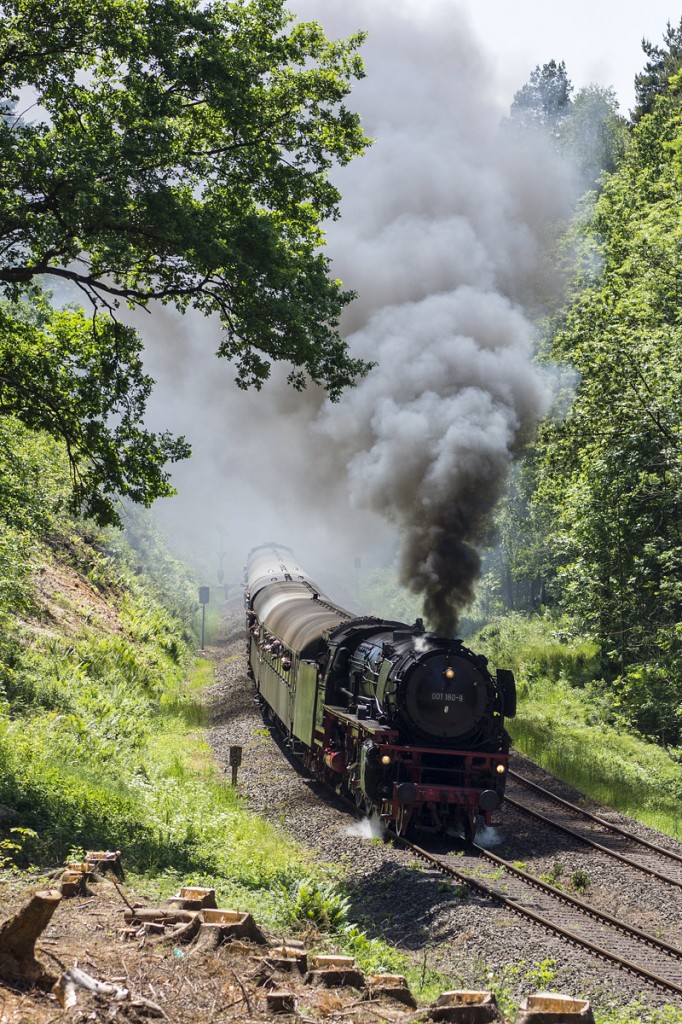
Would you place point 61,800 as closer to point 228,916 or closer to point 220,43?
point 228,916

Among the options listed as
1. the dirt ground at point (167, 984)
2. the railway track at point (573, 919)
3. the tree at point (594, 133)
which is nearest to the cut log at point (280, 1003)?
the dirt ground at point (167, 984)

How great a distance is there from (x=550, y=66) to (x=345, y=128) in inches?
2461

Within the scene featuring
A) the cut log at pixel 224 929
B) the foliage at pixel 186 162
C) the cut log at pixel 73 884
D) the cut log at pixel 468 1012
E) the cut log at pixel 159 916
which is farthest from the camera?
the foliage at pixel 186 162

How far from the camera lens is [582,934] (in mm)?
9664

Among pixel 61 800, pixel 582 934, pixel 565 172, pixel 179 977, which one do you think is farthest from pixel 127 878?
pixel 565 172

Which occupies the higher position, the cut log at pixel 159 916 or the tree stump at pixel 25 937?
the tree stump at pixel 25 937

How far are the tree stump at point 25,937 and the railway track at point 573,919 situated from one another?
5681 mm

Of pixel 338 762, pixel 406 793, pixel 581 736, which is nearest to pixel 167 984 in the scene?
pixel 406 793

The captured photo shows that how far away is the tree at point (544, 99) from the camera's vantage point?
6588cm

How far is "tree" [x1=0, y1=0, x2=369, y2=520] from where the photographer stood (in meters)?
11.5

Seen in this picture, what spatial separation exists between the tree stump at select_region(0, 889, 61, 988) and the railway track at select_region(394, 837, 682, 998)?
568cm

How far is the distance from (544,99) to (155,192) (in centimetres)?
6379

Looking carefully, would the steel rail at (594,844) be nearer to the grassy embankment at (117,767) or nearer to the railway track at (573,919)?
the railway track at (573,919)

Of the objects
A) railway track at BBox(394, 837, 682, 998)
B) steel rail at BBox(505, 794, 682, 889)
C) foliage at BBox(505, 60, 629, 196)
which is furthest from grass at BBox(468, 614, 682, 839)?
foliage at BBox(505, 60, 629, 196)
